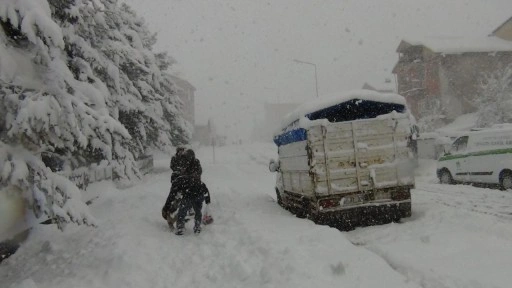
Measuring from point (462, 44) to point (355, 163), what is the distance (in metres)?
38.3

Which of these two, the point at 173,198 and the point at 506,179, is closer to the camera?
the point at 173,198

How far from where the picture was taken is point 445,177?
16.7 metres

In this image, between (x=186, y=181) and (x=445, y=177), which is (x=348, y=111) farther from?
(x=445, y=177)

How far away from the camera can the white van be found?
13.6 meters

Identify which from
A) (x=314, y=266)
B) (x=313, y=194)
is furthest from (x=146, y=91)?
(x=314, y=266)

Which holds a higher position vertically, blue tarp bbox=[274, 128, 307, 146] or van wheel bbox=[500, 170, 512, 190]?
blue tarp bbox=[274, 128, 307, 146]

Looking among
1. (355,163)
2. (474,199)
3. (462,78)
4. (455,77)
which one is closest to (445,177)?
(474,199)

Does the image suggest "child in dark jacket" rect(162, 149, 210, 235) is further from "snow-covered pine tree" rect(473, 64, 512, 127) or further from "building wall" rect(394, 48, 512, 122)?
"building wall" rect(394, 48, 512, 122)

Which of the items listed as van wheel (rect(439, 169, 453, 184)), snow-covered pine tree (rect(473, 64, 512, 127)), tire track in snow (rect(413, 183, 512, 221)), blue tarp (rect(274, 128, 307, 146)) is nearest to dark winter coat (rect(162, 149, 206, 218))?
blue tarp (rect(274, 128, 307, 146))

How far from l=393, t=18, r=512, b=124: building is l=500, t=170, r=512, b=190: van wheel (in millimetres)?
26850

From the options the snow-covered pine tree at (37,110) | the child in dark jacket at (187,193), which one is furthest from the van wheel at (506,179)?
the snow-covered pine tree at (37,110)

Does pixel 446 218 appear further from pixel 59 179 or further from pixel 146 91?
pixel 146 91

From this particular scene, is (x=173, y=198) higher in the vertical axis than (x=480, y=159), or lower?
lower

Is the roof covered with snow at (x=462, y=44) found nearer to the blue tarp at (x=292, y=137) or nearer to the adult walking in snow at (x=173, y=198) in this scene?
the blue tarp at (x=292, y=137)
